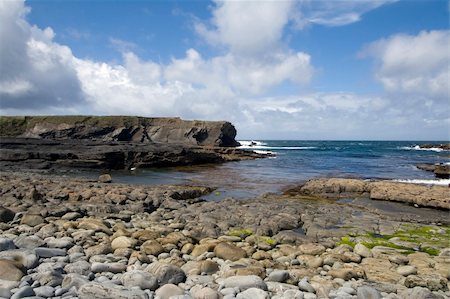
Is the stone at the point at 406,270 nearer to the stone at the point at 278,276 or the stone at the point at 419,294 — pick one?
the stone at the point at 419,294

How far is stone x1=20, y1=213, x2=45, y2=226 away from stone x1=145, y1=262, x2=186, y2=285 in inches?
196

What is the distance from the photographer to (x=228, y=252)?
8703mm

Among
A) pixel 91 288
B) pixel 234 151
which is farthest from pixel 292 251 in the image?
pixel 234 151

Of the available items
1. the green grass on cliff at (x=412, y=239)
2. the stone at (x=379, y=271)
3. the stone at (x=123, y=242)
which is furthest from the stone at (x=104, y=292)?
the green grass on cliff at (x=412, y=239)

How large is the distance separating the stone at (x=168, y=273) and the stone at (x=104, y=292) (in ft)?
2.72

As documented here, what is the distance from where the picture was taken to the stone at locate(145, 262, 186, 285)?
7.06 meters

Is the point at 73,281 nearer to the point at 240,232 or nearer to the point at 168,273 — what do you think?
the point at 168,273

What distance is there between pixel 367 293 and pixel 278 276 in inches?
65.9

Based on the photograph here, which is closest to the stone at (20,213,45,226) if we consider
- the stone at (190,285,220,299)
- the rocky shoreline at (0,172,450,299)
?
the rocky shoreline at (0,172,450,299)

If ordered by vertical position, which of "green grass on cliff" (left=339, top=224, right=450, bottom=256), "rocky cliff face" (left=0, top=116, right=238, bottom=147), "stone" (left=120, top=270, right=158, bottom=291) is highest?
"rocky cliff face" (left=0, top=116, right=238, bottom=147)

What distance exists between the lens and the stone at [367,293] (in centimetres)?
658

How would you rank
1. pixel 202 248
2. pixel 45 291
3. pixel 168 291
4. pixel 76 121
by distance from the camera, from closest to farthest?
pixel 45 291, pixel 168 291, pixel 202 248, pixel 76 121

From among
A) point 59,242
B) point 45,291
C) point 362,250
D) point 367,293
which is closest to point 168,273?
point 45,291

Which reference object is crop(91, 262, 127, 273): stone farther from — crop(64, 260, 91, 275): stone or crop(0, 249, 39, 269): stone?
crop(0, 249, 39, 269): stone
